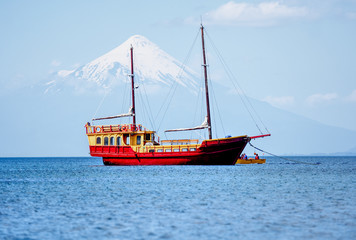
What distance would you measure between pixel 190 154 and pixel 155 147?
13.9ft

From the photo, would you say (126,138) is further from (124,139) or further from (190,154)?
(190,154)

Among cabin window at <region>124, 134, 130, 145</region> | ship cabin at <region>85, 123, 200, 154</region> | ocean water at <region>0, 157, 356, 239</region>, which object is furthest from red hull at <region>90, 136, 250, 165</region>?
ocean water at <region>0, 157, 356, 239</region>

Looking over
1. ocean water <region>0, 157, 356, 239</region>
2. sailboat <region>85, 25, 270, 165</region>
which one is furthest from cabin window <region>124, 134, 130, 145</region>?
ocean water <region>0, 157, 356, 239</region>

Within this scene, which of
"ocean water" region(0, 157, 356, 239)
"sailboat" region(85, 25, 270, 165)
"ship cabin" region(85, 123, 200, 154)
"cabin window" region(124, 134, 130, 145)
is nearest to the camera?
"ocean water" region(0, 157, 356, 239)

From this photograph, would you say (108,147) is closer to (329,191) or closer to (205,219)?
(329,191)

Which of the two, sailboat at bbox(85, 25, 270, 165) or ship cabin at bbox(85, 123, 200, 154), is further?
ship cabin at bbox(85, 123, 200, 154)

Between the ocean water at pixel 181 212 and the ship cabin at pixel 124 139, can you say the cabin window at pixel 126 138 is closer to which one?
the ship cabin at pixel 124 139

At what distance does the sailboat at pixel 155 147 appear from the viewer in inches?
2426

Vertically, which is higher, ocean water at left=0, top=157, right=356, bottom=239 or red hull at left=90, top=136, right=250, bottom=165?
red hull at left=90, top=136, right=250, bottom=165

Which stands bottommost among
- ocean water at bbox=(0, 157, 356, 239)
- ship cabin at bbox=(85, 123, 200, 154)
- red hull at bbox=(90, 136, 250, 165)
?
ocean water at bbox=(0, 157, 356, 239)

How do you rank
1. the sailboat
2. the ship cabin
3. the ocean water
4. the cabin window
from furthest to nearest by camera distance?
the cabin window
the ship cabin
the sailboat
the ocean water

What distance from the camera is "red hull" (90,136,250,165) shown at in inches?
2409

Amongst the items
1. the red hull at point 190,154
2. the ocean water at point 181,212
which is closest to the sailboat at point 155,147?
the red hull at point 190,154

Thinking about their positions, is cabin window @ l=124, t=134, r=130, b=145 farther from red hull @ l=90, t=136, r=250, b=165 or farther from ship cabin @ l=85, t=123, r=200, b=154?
red hull @ l=90, t=136, r=250, b=165
